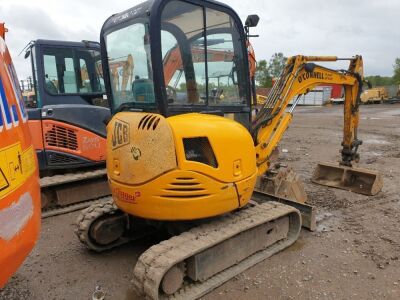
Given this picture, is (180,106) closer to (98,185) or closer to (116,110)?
(116,110)

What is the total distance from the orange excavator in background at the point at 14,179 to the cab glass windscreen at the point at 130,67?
133 cm

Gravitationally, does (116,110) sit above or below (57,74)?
below

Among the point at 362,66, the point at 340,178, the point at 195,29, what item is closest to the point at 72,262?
the point at 195,29

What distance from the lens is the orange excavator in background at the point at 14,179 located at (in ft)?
6.51

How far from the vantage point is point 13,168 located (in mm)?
2061

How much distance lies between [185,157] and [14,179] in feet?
5.03

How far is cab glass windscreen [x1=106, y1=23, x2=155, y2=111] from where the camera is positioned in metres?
3.50

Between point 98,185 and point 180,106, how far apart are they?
3.06 m

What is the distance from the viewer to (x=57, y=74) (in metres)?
6.10

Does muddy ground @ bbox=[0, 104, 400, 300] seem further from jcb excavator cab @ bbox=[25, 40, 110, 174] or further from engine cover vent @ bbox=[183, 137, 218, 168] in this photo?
engine cover vent @ bbox=[183, 137, 218, 168]

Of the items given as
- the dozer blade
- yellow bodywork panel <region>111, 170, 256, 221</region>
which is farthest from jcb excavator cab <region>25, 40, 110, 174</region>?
the dozer blade

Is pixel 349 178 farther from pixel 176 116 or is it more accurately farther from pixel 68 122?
pixel 68 122

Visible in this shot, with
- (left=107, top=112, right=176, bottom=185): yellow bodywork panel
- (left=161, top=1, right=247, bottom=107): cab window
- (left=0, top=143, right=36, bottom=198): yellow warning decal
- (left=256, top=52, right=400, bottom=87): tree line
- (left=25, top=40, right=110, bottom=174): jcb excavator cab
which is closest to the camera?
(left=0, top=143, right=36, bottom=198): yellow warning decal

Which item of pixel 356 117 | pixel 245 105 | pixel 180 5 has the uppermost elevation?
pixel 180 5
